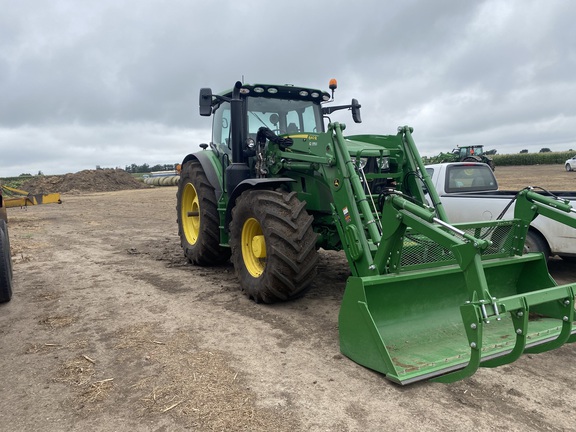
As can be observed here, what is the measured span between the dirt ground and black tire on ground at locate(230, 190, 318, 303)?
252 mm

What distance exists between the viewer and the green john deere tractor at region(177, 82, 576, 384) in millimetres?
3252

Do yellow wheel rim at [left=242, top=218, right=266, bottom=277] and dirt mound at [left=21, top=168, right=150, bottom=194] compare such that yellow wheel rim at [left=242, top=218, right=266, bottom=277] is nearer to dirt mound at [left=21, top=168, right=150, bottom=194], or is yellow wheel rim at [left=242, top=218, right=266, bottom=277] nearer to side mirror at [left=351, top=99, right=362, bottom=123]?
side mirror at [left=351, top=99, right=362, bottom=123]

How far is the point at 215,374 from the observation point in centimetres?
348

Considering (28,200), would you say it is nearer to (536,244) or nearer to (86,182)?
(536,244)

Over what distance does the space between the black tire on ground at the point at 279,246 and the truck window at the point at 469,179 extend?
389 centimetres

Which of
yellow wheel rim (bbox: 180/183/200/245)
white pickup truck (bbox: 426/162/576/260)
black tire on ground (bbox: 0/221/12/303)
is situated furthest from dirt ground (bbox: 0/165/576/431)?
yellow wheel rim (bbox: 180/183/200/245)

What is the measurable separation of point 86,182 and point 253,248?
33.5m

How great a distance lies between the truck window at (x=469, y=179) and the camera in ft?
25.4

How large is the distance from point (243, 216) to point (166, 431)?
114 inches

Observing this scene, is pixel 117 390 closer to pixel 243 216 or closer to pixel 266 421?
pixel 266 421

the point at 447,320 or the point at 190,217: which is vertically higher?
the point at 190,217

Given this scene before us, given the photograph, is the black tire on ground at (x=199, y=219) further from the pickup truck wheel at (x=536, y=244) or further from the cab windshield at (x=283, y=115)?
the pickup truck wheel at (x=536, y=244)

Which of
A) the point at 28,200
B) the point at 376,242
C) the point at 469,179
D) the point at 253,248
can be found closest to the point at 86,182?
the point at 28,200

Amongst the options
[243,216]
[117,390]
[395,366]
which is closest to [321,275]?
[243,216]
